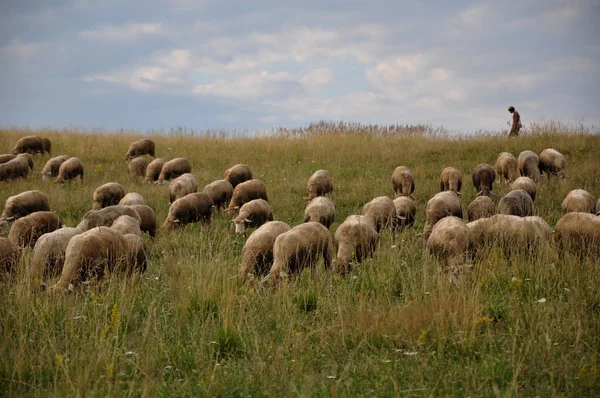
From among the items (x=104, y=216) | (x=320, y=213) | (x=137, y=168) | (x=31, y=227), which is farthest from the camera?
(x=137, y=168)

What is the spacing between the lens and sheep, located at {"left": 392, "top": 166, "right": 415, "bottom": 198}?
647 inches

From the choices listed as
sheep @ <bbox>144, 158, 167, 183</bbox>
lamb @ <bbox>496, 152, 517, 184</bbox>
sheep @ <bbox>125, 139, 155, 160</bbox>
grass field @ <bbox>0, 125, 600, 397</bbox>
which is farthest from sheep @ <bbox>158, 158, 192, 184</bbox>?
lamb @ <bbox>496, 152, 517, 184</bbox>

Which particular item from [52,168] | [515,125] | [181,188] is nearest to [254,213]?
[181,188]

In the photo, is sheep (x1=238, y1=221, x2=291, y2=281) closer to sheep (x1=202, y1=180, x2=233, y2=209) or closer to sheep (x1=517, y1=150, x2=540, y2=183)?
sheep (x1=202, y1=180, x2=233, y2=209)

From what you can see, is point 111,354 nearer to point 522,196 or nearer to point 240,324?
point 240,324

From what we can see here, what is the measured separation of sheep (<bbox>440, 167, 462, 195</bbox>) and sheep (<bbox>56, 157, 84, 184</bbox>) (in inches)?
485

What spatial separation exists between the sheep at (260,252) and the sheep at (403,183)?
7717 mm

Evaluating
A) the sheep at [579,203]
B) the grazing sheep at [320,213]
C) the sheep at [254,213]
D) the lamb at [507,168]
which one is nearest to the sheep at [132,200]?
the sheep at [254,213]

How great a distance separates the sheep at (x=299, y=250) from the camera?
27.2 feet

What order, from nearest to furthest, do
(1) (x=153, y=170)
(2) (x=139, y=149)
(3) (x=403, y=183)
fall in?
(3) (x=403, y=183)
(1) (x=153, y=170)
(2) (x=139, y=149)

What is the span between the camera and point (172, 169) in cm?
1986

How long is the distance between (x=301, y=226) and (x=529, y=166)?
12.0m

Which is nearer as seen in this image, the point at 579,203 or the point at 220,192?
the point at 579,203

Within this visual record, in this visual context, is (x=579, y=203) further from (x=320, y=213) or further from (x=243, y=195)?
(x=243, y=195)
